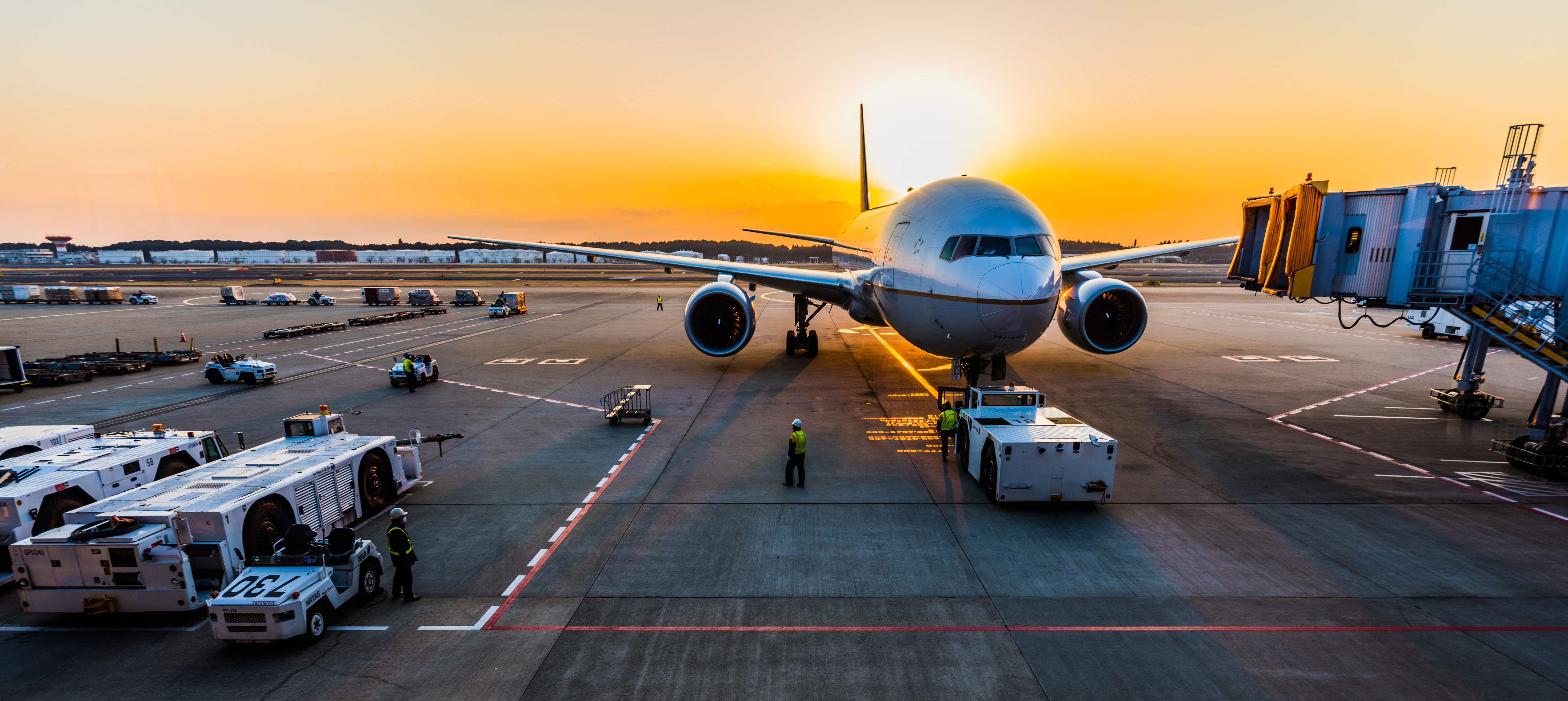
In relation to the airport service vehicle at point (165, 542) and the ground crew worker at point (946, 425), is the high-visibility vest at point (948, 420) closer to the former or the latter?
the ground crew worker at point (946, 425)

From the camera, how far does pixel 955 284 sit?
15867mm

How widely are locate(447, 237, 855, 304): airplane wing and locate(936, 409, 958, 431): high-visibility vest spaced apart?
10.1 meters

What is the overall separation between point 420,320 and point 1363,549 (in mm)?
52071

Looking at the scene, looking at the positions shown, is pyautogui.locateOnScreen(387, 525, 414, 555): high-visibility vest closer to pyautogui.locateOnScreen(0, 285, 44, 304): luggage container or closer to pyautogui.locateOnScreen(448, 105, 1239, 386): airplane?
pyautogui.locateOnScreen(448, 105, 1239, 386): airplane

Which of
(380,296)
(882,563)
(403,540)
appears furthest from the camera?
(380,296)

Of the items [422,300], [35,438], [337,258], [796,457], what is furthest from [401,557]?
[337,258]

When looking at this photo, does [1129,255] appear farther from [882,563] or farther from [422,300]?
[422,300]

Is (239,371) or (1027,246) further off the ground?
(1027,246)

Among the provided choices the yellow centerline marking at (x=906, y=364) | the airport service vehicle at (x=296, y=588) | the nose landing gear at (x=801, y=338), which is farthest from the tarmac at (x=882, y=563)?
the nose landing gear at (x=801, y=338)

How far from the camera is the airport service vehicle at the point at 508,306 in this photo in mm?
48000

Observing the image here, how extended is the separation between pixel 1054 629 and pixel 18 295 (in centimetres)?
9746

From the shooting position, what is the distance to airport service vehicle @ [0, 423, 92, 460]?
11641 mm

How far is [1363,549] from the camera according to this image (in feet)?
34.4

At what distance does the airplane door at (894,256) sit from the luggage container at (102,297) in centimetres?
7983
